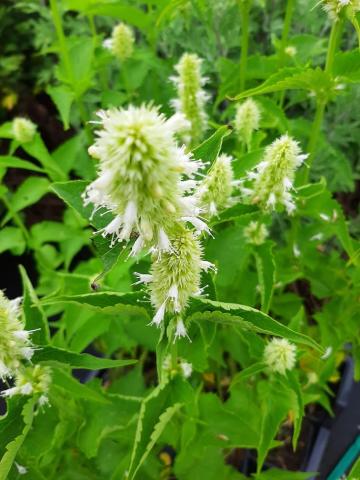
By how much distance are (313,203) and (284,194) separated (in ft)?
0.62

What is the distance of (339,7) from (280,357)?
2.09 ft

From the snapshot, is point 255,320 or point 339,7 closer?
point 255,320

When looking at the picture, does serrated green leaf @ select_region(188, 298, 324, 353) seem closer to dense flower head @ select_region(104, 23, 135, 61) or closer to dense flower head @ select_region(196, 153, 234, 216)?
dense flower head @ select_region(196, 153, 234, 216)

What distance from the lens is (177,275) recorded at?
0.62 meters

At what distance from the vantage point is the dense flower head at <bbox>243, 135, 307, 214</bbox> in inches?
31.6

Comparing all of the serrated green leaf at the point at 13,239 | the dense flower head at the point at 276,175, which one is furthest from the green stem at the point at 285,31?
the serrated green leaf at the point at 13,239

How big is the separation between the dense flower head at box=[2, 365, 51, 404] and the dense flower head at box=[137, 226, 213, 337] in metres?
0.28

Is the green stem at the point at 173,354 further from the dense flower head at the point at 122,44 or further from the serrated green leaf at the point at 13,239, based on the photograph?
the dense flower head at the point at 122,44

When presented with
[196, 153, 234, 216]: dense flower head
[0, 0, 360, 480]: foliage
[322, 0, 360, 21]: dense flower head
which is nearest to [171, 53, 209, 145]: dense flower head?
[0, 0, 360, 480]: foliage

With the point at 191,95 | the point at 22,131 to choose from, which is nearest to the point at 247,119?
the point at 191,95

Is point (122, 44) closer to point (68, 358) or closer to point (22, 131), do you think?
point (22, 131)

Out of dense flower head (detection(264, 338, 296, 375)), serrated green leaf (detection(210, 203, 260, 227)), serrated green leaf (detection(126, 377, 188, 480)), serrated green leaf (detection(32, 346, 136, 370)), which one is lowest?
dense flower head (detection(264, 338, 296, 375))

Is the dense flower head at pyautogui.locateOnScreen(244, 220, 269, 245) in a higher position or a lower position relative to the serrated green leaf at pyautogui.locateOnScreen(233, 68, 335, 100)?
lower

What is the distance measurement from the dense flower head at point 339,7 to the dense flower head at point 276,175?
215mm
